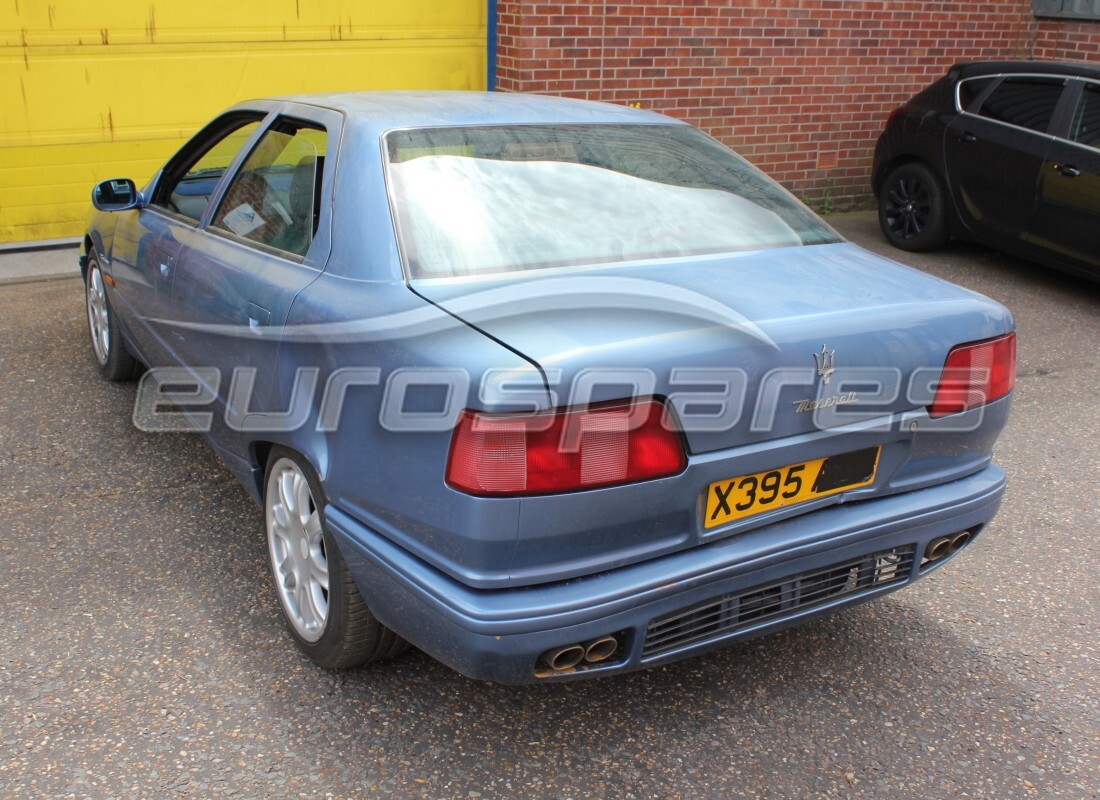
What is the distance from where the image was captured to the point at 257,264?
3184 millimetres

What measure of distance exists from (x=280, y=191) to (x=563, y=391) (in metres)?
1.55

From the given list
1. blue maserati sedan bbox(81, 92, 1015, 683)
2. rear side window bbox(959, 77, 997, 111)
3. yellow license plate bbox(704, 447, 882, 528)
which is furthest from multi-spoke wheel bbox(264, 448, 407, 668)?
rear side window bbox(959, 77, 997, 111)

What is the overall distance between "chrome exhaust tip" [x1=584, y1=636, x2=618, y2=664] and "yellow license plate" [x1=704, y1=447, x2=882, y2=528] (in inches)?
13.5

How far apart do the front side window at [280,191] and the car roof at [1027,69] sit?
19.3ft

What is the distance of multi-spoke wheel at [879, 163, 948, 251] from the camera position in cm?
808

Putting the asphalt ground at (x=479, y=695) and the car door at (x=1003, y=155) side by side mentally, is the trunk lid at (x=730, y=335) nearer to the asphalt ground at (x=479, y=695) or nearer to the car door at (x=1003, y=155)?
the asphalt ground at (x=479, y=695)

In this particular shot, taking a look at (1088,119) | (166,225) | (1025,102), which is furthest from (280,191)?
(1025,102)

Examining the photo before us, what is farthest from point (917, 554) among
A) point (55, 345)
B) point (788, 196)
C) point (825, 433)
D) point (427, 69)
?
point (427, 69)

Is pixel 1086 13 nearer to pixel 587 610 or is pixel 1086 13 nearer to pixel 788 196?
pixel 788 196

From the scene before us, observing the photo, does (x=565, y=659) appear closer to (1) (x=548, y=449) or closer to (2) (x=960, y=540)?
(1) (x=548, y=449)

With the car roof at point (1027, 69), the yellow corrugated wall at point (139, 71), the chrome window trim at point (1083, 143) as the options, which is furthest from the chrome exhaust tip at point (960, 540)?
the yellow corrugated wall at point (139, 71)

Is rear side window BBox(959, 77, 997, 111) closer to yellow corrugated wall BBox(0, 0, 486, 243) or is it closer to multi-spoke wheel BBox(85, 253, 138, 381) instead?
yellow corrugated wall BBox(0, 0, 486, 243)

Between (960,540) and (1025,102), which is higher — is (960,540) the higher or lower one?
the lower one

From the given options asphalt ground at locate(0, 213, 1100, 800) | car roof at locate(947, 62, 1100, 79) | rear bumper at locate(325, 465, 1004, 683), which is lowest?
asphalt ground at locate(0, 213, 1100, 800)
